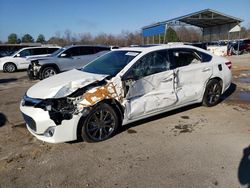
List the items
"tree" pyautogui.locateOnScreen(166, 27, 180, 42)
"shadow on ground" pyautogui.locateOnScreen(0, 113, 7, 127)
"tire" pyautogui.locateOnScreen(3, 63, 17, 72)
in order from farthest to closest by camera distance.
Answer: "tree" pyautogui.locateOnScreen(166, 27, 180, 42), "tire" pyautogui.locateOnScreen(3, 63, 17, 72), "shadow on ground" pyautogui.locateOnScreen(0, 113, 7, 127)

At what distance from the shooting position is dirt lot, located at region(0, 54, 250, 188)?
3.54 metres

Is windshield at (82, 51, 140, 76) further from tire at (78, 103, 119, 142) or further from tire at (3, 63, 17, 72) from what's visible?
tire at (3, 63, 17, 72)

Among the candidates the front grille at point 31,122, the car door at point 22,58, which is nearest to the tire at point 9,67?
the car door at point 22,58

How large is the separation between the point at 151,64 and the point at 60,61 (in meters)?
8.71

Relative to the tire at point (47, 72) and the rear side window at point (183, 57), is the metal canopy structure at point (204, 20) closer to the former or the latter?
the tire at point (47, 72)

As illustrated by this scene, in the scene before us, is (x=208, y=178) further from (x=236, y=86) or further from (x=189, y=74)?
(x=236, y=86)

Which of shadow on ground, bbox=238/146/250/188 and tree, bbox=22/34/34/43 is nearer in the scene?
shadow on ground, bbox=238/146/250/188

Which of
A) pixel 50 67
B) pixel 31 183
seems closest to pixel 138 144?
pixel 31 183

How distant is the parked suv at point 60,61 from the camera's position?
12.8 meters

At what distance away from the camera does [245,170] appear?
3.68 meters

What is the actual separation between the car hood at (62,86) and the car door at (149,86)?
23.4 inches

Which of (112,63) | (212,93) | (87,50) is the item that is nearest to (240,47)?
(87,50)

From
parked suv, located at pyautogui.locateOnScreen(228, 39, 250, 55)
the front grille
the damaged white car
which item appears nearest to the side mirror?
the damaged white car

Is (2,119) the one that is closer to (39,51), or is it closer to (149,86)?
(149,86)
